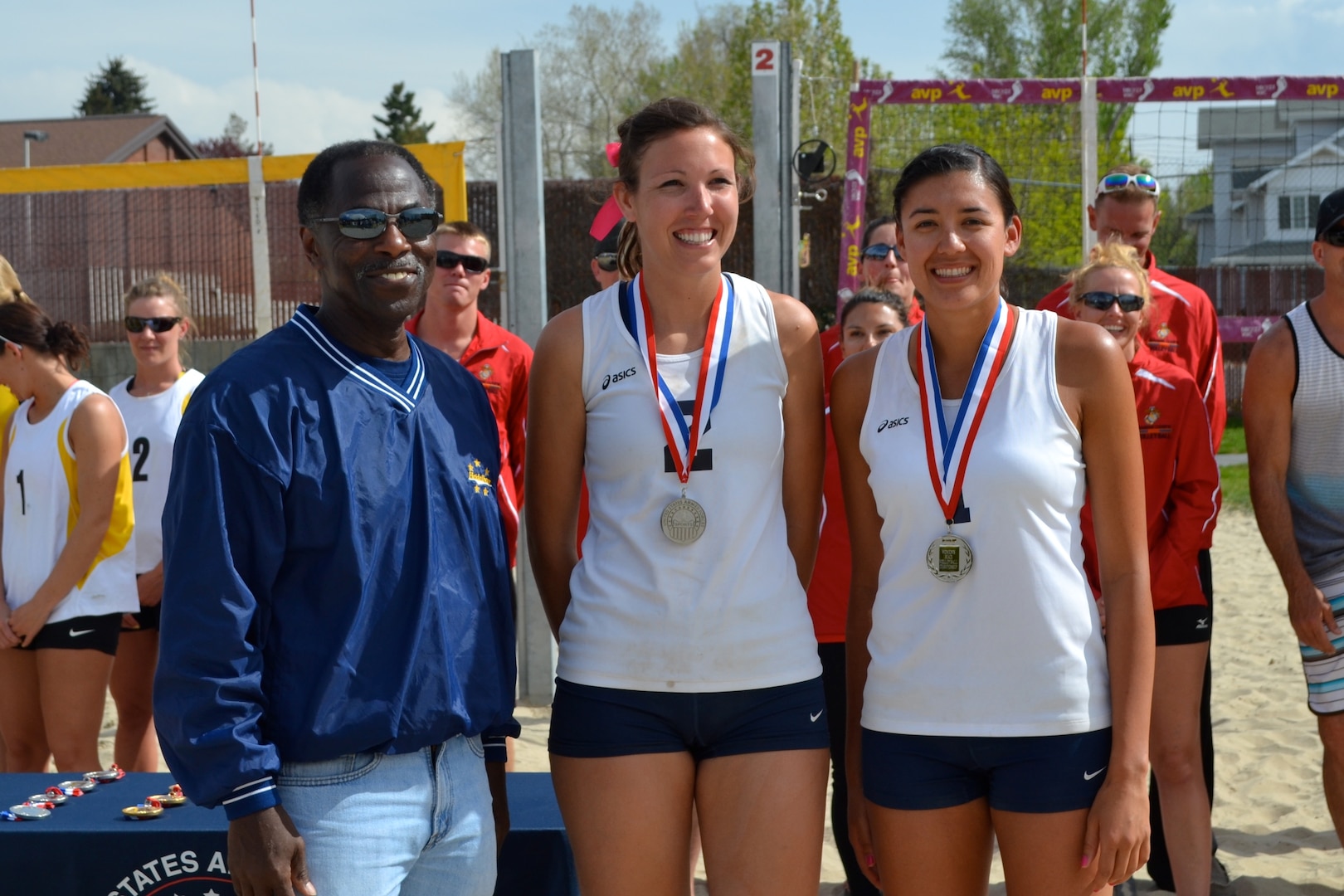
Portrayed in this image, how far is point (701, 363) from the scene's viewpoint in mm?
2576

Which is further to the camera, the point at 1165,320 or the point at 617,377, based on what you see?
the point at 1165,320

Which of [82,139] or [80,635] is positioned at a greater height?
[82,139]

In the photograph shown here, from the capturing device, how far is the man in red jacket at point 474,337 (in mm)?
4719

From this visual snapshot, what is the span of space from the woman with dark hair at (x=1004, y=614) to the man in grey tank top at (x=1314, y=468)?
184 cm

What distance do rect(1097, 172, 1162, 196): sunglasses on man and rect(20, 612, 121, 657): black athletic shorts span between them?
4.25 metres

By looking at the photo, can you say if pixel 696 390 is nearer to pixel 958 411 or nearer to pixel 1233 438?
pixel 958 411

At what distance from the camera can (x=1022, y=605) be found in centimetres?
241

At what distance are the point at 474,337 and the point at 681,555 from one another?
2657 mm

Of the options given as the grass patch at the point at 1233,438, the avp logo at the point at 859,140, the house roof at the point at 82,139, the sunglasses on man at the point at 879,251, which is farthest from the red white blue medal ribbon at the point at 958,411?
the house roof at the point at 82,139

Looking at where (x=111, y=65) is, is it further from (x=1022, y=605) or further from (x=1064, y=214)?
(x=1022, y=605)

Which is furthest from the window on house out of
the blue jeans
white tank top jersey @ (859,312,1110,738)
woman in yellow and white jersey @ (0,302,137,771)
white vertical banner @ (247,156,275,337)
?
the blue jeans

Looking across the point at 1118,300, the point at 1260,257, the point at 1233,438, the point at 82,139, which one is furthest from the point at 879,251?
the point at 82,139

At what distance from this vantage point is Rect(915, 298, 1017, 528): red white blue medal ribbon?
2.46 metres

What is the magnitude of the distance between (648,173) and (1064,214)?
61.5 feet
